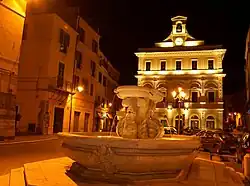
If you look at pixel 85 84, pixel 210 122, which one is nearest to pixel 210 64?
pixel 210 122

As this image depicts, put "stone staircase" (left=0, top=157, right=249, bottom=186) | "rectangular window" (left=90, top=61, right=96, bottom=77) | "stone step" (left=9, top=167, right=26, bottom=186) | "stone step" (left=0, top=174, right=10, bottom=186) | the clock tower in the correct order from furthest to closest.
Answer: the clock tower < "rectangular window" (left=90, top=61, right=96, bottom=77) < "stone step" (left=0, top=174, right=10, bottom=186) < "stone step" (left=9, top=167, right=26, bottom=186) < "stone staircase" (left=0, top=157, right=249, bottom=186)

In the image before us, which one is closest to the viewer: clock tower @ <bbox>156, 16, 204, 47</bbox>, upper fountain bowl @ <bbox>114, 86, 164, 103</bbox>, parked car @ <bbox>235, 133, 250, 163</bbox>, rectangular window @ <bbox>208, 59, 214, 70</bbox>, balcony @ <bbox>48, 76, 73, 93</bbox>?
upper fountain bowl @ <bbox>114, 86, 164, 103</bbox>

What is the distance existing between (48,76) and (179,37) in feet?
98.9

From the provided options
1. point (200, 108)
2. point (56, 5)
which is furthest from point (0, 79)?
point (200, 108)

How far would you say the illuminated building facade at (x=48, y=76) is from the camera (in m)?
22.4

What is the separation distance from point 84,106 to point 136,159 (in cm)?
2517

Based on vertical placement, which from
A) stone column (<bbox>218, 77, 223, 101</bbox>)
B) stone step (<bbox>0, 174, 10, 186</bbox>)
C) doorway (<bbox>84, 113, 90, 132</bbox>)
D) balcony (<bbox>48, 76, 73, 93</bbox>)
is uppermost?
stone column (<bbox>218, 77, 223, 101</bbox>)

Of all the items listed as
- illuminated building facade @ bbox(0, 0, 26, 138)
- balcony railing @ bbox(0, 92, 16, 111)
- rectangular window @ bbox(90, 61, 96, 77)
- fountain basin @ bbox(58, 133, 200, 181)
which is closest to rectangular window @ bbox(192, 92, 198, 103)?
rectangular window @ bbox(90, 61, 96, 77)

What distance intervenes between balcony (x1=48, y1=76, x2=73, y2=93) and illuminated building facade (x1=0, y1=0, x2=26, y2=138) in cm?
681

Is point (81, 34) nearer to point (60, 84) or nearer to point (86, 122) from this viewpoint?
point (60, 84)

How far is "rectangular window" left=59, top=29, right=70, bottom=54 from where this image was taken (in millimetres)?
24547

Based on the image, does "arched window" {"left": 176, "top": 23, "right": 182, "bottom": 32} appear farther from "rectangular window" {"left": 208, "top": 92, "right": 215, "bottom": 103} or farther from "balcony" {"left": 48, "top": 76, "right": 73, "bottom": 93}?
"balcony" {"left": 48, "top": 76, "right": 73, "bottom": 93}

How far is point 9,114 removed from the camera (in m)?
15.2

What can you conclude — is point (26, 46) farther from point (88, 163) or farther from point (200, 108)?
point (200, 108)
